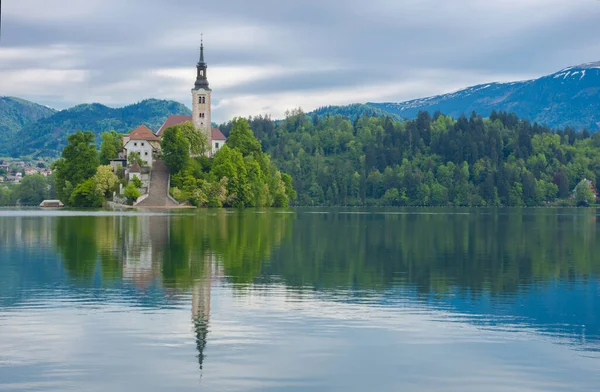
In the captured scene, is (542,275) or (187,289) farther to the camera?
(542,275)

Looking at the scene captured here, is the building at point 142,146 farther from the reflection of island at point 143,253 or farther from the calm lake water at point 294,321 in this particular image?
the calm lake water at point 294,321

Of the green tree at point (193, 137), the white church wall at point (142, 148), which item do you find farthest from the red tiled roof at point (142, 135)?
the green tree at point (193, 137)

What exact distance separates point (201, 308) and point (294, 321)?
11.0 ft

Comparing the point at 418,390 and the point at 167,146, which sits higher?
the point at 167,146

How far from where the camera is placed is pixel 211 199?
5172 inches

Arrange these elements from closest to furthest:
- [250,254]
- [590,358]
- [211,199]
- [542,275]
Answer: [590,358] < [542,275] < [250,254] < [211,199]

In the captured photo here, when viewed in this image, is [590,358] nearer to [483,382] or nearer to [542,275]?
[483,382]

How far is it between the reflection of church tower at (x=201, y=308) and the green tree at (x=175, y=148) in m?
100

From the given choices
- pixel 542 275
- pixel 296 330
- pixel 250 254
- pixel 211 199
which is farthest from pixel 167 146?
pixel 296 330

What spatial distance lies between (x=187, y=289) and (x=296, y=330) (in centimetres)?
821

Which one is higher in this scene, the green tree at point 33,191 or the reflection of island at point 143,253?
the green tree at point 33,191

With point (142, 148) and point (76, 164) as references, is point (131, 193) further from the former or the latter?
point (142, 148)

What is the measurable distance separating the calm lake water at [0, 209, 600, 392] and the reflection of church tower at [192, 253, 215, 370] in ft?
0.22

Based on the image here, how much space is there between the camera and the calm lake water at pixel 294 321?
16359mm
